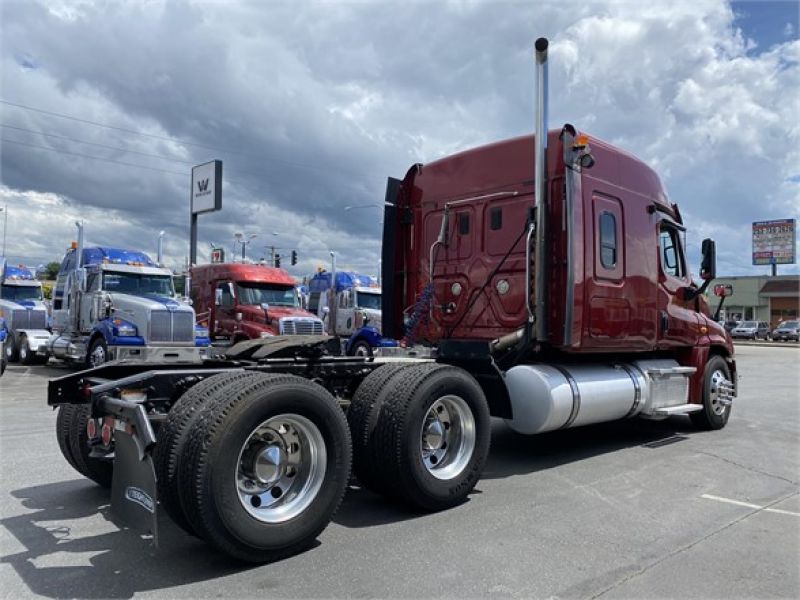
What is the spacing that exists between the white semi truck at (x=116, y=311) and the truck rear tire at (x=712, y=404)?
32.8 ft

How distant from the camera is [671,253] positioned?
819cm

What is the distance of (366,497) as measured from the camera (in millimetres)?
5164

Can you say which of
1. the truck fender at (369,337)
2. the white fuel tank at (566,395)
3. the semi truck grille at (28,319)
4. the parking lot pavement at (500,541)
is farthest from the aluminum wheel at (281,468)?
the semi truck grille at (28,319)

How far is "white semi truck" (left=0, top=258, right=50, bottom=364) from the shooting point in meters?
19.8

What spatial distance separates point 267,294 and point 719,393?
12.3m

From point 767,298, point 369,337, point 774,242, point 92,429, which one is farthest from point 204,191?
point 774,242

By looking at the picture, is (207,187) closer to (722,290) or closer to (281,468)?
(722,290)

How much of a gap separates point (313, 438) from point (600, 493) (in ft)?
8.86

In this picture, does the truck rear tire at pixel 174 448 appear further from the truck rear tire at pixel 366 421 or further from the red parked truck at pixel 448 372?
the truck rear tire at pixel 366 421

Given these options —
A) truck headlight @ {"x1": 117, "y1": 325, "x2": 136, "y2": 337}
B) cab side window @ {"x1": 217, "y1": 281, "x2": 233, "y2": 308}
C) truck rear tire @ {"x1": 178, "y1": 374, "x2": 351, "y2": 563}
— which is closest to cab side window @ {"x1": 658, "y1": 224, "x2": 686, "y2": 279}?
truck rear tire @ {"x1": 178, "y1": 374, "x2": 351, "y2": 563}

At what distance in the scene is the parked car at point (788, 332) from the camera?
5147 centimetres

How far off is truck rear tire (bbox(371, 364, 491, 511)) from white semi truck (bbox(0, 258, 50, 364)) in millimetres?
16753

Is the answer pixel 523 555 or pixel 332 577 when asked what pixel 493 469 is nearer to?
pixel 523 555


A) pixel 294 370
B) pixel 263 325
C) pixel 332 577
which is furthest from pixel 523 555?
pixel 263 325
